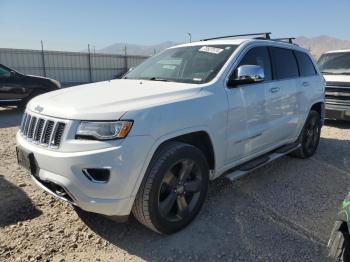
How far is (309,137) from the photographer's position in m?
6.04

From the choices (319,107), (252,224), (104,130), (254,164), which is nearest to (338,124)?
(319,107)

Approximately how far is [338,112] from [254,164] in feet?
18.4

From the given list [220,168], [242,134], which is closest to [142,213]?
[220,168]

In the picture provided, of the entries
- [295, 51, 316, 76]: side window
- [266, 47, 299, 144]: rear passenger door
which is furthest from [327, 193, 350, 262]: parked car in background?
[295, 51, 316, 76]: side window

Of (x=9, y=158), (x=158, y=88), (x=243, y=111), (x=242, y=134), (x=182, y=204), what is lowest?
(x=9, y=158)

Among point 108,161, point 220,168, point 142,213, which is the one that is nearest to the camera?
point 108,161

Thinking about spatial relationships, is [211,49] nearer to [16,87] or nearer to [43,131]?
[43,131]

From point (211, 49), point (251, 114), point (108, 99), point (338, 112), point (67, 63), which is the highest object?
point (211, 49)

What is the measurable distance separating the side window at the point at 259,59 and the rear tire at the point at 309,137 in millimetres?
1554

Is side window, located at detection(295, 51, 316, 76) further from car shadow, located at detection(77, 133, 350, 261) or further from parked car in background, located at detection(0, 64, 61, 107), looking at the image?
parked car in background, located at detection(0, 64, 61, 107)

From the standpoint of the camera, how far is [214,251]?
3.17 m

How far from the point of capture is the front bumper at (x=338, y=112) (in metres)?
8.72

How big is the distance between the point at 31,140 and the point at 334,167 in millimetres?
4494

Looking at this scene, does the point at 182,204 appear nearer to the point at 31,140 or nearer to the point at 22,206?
the point at 31,140
